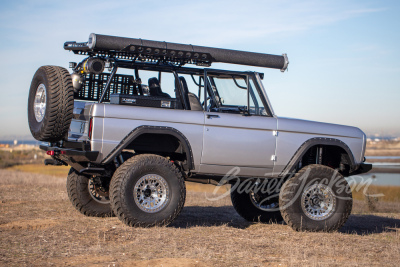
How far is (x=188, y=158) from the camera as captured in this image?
720cm

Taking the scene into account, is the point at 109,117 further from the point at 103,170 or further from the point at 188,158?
the point at 188,158

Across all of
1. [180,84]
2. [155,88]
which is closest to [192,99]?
[180,84]

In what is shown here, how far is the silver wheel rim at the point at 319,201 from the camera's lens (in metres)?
7.76

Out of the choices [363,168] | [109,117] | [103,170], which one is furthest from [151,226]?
[363,168]

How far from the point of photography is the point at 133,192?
6688mm

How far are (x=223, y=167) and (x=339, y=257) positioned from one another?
230 cm

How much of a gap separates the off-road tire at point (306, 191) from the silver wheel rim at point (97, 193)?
2839 mm

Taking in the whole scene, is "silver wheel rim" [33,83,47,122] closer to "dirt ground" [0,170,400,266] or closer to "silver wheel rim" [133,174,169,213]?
"dirt ground" [0,170,400,266]

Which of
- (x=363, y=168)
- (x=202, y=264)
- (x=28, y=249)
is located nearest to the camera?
(x=202, y=264)

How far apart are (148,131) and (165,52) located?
1225 mm

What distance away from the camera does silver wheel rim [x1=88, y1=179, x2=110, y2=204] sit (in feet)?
26.7

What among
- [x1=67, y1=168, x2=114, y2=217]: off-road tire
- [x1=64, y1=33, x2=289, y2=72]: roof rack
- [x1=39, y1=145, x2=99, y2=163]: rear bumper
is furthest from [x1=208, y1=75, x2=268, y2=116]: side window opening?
[x1=67, y1=168, x2=114, y2=217]: off-road tire

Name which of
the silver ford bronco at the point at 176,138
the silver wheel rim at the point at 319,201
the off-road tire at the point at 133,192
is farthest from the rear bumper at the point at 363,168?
the off-road tire at the point at 133,192

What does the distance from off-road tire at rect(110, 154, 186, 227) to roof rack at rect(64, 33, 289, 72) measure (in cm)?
151
